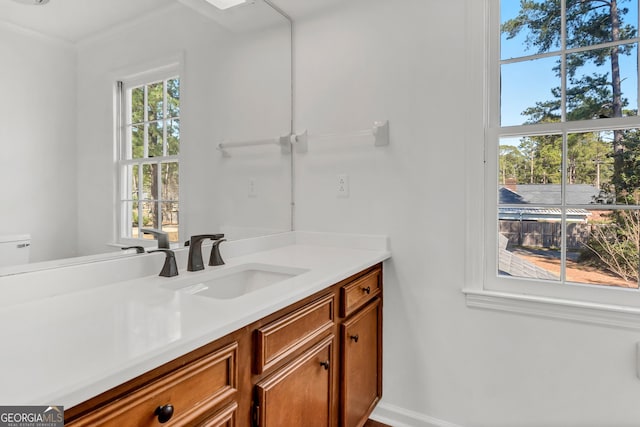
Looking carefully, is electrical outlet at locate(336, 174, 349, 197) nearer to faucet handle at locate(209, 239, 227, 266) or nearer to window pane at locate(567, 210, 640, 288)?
faucet handle at locate(209, 239, 227, 266)

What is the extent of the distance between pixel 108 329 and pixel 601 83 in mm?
1887

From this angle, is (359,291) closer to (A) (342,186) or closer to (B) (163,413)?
(A) (342,186)

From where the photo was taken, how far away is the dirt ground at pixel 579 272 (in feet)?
4.57

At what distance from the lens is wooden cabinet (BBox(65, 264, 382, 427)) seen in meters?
0.66

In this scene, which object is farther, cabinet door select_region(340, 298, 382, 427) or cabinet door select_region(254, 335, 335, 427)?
cabinet door select_region(340, 298, 382, 427)

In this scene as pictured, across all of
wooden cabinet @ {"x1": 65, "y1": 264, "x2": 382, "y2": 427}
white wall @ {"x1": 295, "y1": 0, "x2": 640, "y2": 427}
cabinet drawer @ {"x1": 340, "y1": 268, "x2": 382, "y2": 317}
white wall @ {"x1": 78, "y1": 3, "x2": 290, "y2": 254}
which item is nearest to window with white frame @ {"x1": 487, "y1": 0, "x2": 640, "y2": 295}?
white wall @ {"x1": 295, "y1": 0, "x2": 640, "y2": 427}

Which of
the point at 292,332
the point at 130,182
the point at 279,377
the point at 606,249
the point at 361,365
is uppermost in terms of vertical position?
the point at 130,182

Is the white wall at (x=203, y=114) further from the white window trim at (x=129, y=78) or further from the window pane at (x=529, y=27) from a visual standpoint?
the window pane at (x=529, y=27)

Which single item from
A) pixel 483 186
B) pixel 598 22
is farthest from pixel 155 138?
pixel 598 22

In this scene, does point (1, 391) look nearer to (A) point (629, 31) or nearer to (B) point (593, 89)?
(B) point (593, 89)

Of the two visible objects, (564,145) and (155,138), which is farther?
(564,145)

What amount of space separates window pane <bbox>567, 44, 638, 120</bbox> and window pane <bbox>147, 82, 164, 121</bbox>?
1.66m

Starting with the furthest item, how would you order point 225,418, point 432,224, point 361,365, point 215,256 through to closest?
point 432,224, point 361,365, point 215,256, point 225,418

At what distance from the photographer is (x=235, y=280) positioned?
147 centimetres
